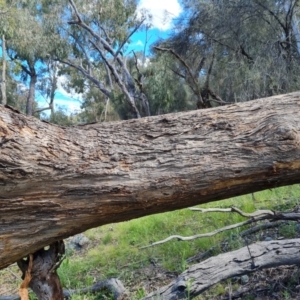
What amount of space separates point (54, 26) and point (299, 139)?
19.9 metres

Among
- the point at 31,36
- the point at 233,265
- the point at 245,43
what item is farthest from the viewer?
the point at 31,36

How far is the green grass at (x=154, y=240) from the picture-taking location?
3.76m

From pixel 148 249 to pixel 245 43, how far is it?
520cm

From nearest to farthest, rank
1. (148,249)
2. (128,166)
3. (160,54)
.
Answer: (128,166) < (148,249) < (160,54)

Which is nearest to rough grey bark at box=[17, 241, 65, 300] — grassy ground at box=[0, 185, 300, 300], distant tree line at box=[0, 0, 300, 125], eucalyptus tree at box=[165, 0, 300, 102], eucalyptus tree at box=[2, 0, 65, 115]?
grassy ground at box=[0, 185, 300, 300]

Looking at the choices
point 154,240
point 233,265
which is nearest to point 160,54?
point 154,240

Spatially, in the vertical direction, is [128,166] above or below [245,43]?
below

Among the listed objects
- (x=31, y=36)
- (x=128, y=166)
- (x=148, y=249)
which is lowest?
(x=148, y=249)

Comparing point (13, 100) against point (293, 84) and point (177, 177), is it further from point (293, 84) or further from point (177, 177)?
point (177, 177)

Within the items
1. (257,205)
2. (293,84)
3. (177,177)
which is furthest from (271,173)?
(293,84)

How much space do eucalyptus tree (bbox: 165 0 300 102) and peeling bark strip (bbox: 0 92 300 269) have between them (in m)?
5.61

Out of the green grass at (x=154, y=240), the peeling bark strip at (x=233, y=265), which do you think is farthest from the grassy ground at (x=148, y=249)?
the peeling bark strip at (x=233, y=265)

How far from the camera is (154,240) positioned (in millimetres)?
4609

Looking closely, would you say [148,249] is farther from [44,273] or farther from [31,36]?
[31,36]
